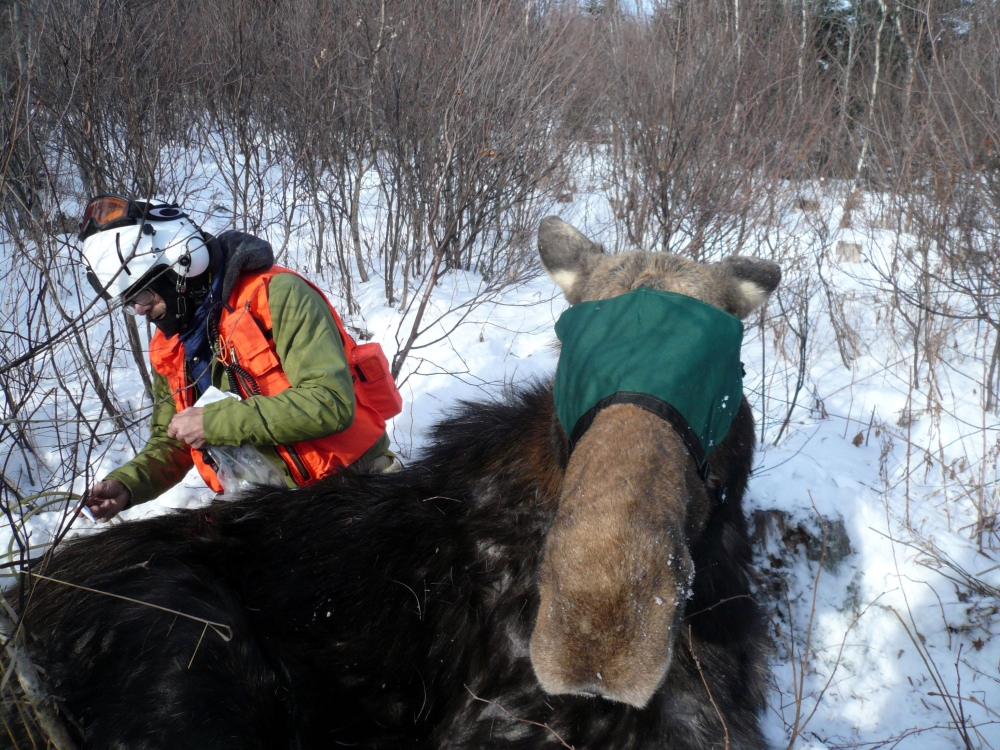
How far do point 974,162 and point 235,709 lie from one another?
685cm

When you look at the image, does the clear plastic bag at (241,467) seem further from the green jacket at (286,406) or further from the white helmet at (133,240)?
the white helmet at (133,240)

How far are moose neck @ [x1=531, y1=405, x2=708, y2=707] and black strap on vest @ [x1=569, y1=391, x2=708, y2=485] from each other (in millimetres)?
180

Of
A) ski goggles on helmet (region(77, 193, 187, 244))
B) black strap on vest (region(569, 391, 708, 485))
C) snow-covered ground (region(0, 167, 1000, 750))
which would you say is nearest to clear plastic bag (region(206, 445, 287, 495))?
snow-covered ground (region(0, 167, 1000, 750))

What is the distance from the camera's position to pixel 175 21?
392 inches

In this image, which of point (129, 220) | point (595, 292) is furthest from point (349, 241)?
point (595, 292)

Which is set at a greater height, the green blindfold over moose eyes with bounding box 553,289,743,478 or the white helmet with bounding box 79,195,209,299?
the white helmet with bounding box 79,195,209,299

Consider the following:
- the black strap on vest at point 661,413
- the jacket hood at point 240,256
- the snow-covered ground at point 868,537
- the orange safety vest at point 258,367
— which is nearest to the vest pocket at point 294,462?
the orange safety vest at point 258,367

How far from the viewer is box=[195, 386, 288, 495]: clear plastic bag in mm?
3766

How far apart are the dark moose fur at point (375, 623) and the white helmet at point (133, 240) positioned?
125 cm

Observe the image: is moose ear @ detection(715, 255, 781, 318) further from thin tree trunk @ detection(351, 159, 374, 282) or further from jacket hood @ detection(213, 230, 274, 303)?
thin tree trunk @ detection(351, 159, 374, 282)

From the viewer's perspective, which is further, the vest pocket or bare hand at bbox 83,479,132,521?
the vest pocket

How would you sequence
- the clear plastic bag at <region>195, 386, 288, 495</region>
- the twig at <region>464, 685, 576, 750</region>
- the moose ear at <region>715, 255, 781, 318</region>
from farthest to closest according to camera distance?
the clear plastic bag at <region>195, 386, 288, 495</region>
the moose ear at <region>715, 255, 781, 318</region>
the twig at <region>464, 685, 576, 750</region>

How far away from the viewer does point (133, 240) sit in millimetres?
3340

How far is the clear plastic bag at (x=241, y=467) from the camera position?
3.77 m
